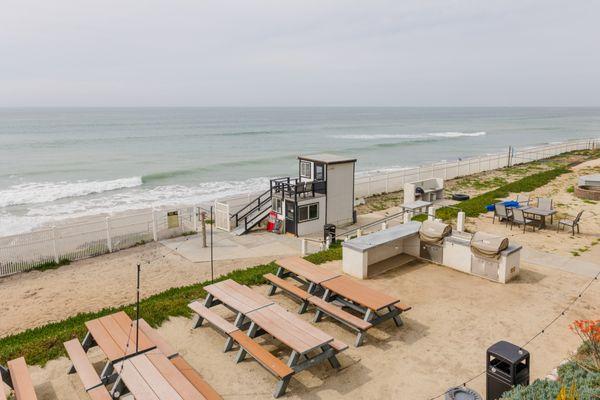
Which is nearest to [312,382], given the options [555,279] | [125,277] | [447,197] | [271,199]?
[555,279]

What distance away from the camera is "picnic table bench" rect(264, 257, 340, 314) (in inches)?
381

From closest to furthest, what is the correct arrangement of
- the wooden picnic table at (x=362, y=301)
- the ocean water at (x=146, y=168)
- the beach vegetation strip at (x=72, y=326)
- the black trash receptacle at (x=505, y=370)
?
the black trash receptacle at (x=505, y=370) < the beach vegetation strip at (x=72, y=326) < the wooden picnic table at (x=362, y=301) < the ocean water at (x=146, y=168)

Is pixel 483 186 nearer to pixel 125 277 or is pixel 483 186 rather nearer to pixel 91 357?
pixel 125 277

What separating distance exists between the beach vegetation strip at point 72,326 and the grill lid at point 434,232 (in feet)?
9.89

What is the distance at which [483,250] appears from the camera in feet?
37.7

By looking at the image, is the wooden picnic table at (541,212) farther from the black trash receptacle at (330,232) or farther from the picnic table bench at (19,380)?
the picnic table bench at (19,380)

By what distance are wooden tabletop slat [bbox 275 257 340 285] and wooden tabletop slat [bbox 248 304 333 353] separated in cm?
169

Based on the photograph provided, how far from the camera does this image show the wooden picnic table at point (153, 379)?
5758 mm

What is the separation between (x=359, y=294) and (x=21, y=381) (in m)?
5.93

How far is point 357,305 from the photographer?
30.7 ft

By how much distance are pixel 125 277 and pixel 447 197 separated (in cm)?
1829

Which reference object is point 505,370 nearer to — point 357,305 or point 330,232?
point 357,305

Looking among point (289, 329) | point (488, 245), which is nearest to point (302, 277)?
point (289, 329)

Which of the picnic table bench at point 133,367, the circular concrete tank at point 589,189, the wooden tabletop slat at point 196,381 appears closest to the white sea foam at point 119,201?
the picnic table bench at point 133,367
